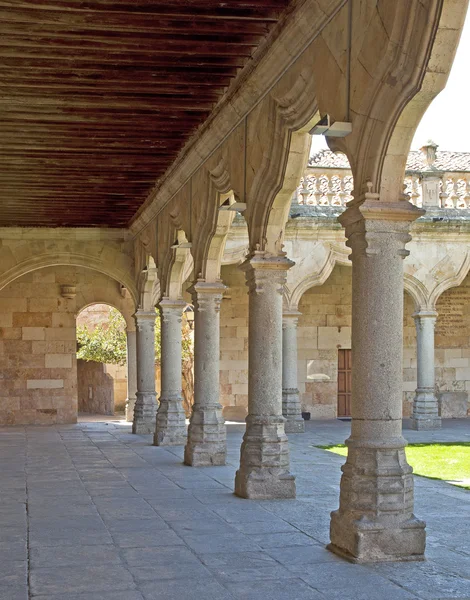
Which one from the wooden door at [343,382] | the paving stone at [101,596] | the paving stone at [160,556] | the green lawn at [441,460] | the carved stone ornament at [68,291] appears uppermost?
the carved stone ornament at [68,291]

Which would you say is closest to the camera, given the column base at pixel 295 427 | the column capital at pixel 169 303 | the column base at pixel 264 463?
the column base at pixel 264 463

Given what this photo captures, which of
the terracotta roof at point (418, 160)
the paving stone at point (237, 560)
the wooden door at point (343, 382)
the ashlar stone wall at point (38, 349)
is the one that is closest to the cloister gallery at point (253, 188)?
the paving stone at point (237, 560)

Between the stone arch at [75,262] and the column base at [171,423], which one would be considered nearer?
the column base at [171,423]

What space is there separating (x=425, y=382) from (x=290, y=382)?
2.49m

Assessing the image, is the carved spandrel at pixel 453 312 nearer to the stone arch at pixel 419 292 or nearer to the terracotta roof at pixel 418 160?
the terracotta roof at pixel 418 160

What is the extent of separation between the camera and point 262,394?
7.89 metres

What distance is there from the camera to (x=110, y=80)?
7.57 metres

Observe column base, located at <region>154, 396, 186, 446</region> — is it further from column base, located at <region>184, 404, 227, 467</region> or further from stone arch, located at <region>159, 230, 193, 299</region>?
column base, located at <region>184, 404, 227, 467</region>

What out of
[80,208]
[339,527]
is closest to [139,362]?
[80,208]

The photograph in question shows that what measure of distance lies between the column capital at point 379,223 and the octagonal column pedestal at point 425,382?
10891mm

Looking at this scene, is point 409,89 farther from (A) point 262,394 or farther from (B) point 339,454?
(B) point 339,454

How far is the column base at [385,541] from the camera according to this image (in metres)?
5.14

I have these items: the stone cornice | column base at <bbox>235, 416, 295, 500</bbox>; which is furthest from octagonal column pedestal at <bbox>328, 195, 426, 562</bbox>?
column base at <bbox>235, 416, 295, 500</bbox>

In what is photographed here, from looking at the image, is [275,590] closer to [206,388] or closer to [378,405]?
[378,405]
